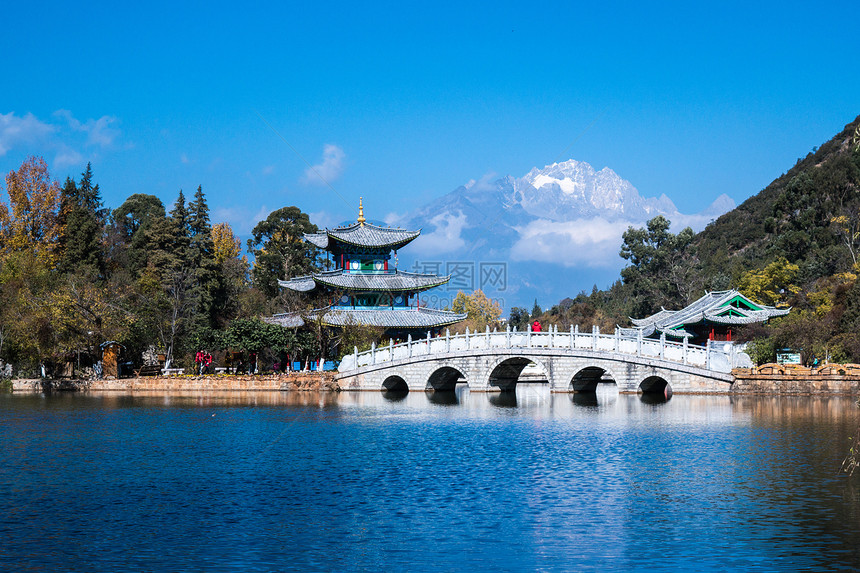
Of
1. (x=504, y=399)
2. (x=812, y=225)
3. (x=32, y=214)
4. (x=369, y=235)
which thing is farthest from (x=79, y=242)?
(x=812, y=225)

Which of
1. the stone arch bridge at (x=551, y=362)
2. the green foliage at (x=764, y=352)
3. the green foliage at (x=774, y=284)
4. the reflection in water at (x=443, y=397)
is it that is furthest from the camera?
the green foliage at (x=774, y=284)

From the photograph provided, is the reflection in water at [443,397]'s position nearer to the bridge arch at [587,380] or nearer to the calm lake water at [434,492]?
the bridge arch at [587,380]

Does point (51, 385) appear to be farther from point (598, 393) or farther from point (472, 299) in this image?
point (472, 299)

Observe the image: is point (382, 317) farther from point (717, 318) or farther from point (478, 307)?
point (478, 307)

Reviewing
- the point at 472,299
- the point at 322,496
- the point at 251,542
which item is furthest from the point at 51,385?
the point at 472,299

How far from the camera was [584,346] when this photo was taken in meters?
35.0

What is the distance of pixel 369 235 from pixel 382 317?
240 inches

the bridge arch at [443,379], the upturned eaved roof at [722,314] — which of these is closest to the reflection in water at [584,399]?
the bridge arch at [443,379]

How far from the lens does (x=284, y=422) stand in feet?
91.5

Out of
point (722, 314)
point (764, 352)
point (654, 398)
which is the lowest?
point (654, 398)

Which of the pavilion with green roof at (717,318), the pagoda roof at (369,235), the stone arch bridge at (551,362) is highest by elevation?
the pagoda roof at (369,235)

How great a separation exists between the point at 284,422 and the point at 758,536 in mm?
17556

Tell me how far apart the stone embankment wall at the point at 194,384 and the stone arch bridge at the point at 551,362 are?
121 centimetres

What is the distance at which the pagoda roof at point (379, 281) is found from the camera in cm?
4838
